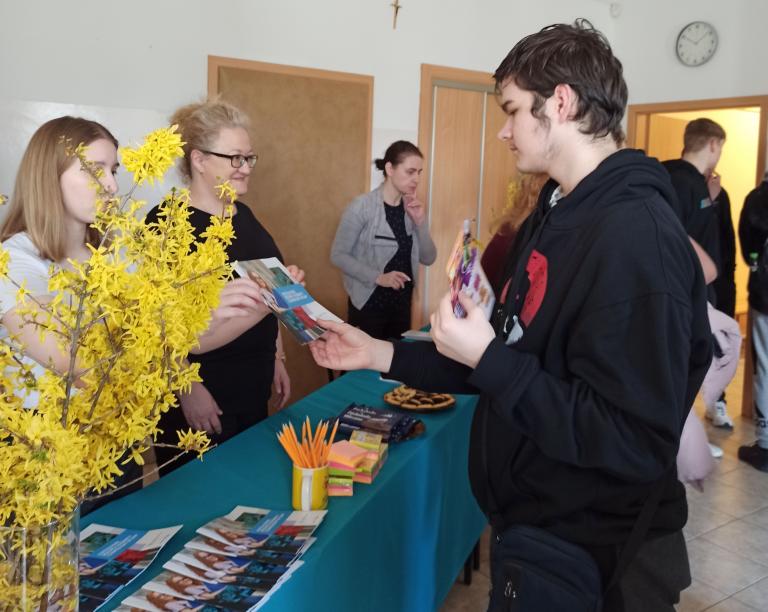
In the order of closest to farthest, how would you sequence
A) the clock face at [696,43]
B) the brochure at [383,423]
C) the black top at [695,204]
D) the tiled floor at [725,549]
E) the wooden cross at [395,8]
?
1. the brochure at [383,423]
2. the tiled floor at [725,549]
3. the black top at [695,204]
4. the wooden cross at [395,8]
5. the clock face at [696,43]

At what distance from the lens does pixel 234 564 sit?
4.31 feet

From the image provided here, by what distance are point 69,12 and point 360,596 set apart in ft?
10.5

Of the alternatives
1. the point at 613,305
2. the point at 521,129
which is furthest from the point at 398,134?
the point at 613,305

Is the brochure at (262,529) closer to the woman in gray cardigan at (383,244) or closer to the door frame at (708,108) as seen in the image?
the woman in gray cardigan at (383,244)

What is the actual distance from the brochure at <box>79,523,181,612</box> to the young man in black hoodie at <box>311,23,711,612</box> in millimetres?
640

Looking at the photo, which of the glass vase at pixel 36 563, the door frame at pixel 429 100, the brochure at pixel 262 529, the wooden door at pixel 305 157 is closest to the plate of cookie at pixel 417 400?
the brochure at pixel 262 529

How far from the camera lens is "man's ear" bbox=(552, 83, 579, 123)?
1.26 meters

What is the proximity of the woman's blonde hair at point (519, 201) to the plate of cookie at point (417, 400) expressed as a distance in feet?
3.36

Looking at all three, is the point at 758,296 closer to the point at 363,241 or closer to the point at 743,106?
the point at 743,106

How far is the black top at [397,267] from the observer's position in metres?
4.08

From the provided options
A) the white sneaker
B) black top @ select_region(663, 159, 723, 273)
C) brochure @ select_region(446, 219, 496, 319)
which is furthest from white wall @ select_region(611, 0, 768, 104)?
brochure @ select_region(446, 219, 496, 319)

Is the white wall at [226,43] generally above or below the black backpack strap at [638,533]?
above

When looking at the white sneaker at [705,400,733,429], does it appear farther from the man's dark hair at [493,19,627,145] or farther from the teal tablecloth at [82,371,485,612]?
the man's dark hair at [493,19,627,145]

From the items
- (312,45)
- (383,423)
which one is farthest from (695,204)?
(383,423)
